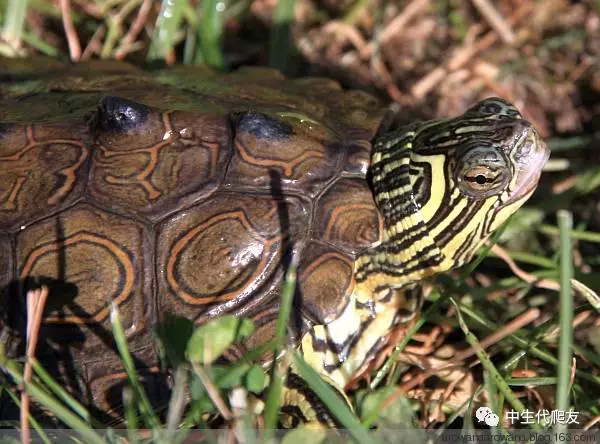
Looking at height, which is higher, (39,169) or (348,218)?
(39,169)

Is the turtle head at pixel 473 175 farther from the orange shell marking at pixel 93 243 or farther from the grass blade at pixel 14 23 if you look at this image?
the grass blade at pixel 14 23

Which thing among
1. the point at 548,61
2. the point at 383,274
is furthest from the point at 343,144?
the point at 548,61

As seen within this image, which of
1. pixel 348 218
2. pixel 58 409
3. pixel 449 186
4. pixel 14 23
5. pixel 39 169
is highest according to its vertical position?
pixel 14 23

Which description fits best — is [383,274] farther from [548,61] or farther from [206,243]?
[548,61]

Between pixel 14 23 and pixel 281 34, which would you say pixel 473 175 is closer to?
pixel 281 34

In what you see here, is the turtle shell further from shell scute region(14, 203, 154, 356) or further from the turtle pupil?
the turtle pupil

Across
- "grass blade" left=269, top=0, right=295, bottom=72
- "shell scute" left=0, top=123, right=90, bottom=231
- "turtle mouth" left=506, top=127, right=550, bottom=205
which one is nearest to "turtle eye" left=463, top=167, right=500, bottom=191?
"turtle mouth" left=506, top=127, right=550, bottom=205

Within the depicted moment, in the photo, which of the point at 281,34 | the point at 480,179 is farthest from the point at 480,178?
the point at 281,34
